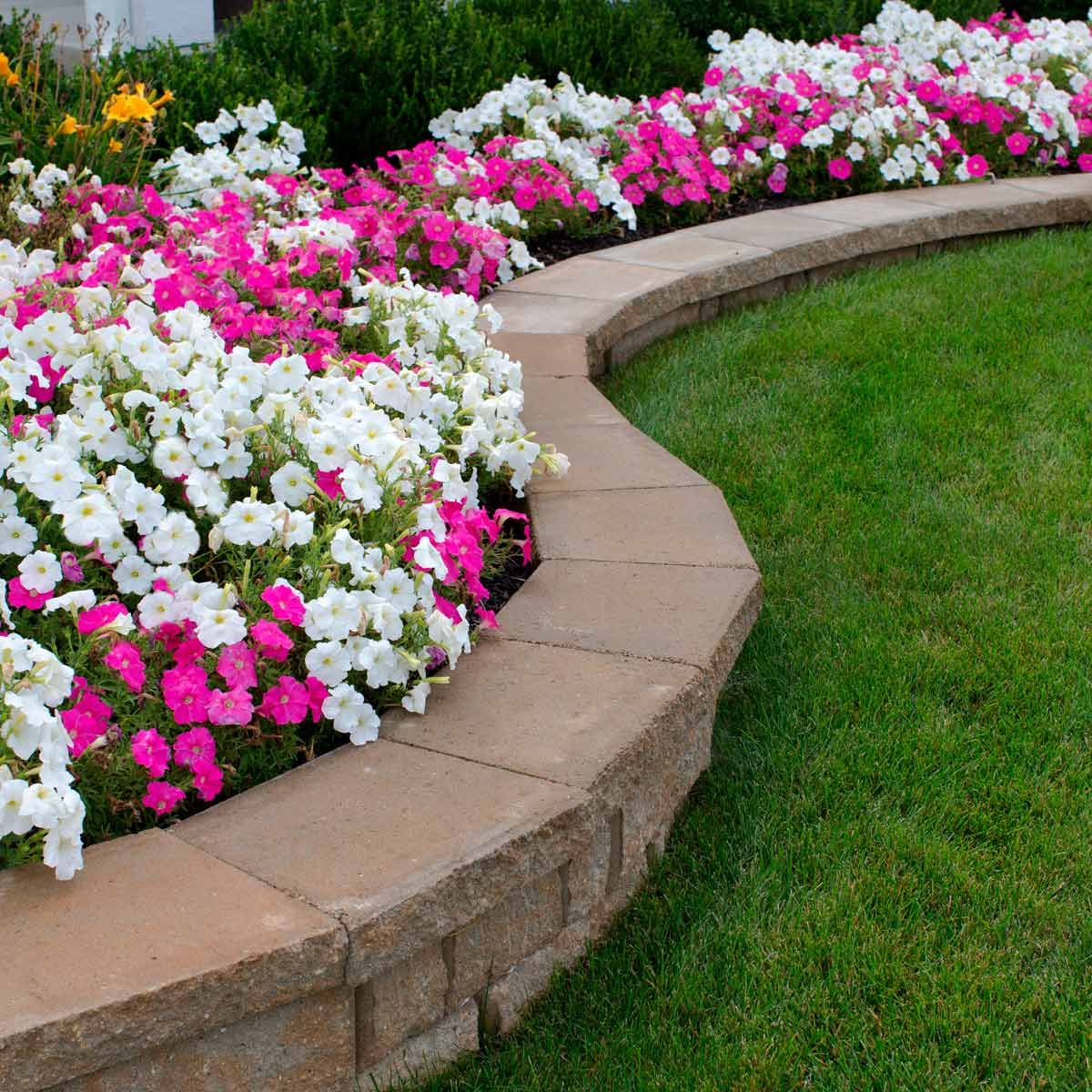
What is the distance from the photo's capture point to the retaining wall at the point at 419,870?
1.76 m

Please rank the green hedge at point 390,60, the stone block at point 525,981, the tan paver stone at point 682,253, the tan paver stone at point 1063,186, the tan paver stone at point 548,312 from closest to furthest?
the stone block at point 525,981
the tan paver stone at point 548,312
the tan paver stone at point 682,253
the green hedge at point 390,60
the tan paver stone at point 1063,186

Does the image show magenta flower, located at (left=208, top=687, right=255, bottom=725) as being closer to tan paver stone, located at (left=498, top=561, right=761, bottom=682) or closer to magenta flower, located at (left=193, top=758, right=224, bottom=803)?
magenta flower, located at (left=193, top=758, right=224, bottom=803)

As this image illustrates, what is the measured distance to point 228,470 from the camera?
2648mm

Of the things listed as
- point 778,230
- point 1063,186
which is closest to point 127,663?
point 778,230

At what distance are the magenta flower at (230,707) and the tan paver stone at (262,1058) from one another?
49 cm

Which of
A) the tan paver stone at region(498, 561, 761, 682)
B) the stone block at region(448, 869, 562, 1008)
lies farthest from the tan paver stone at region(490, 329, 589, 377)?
the stone block at region(448, 869, 562, 1008)

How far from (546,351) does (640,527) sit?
48.7 inches

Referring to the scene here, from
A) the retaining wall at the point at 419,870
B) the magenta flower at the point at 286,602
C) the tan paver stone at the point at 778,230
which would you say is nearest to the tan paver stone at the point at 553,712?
the retaining wall at the point at 419,870

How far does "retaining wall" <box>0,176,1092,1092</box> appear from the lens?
176 cm

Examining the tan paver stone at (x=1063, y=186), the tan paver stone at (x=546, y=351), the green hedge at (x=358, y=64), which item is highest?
the green hedge at (x=358, y=64)

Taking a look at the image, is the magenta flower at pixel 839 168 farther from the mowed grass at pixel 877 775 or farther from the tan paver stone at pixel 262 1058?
the tan paver stone at pixel 262 1058

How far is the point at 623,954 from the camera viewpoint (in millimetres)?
2270

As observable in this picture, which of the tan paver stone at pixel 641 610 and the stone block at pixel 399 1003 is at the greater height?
the tan paver stone at pixel 641 610

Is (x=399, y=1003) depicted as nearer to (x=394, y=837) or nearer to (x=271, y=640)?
(x=394, y=837)
